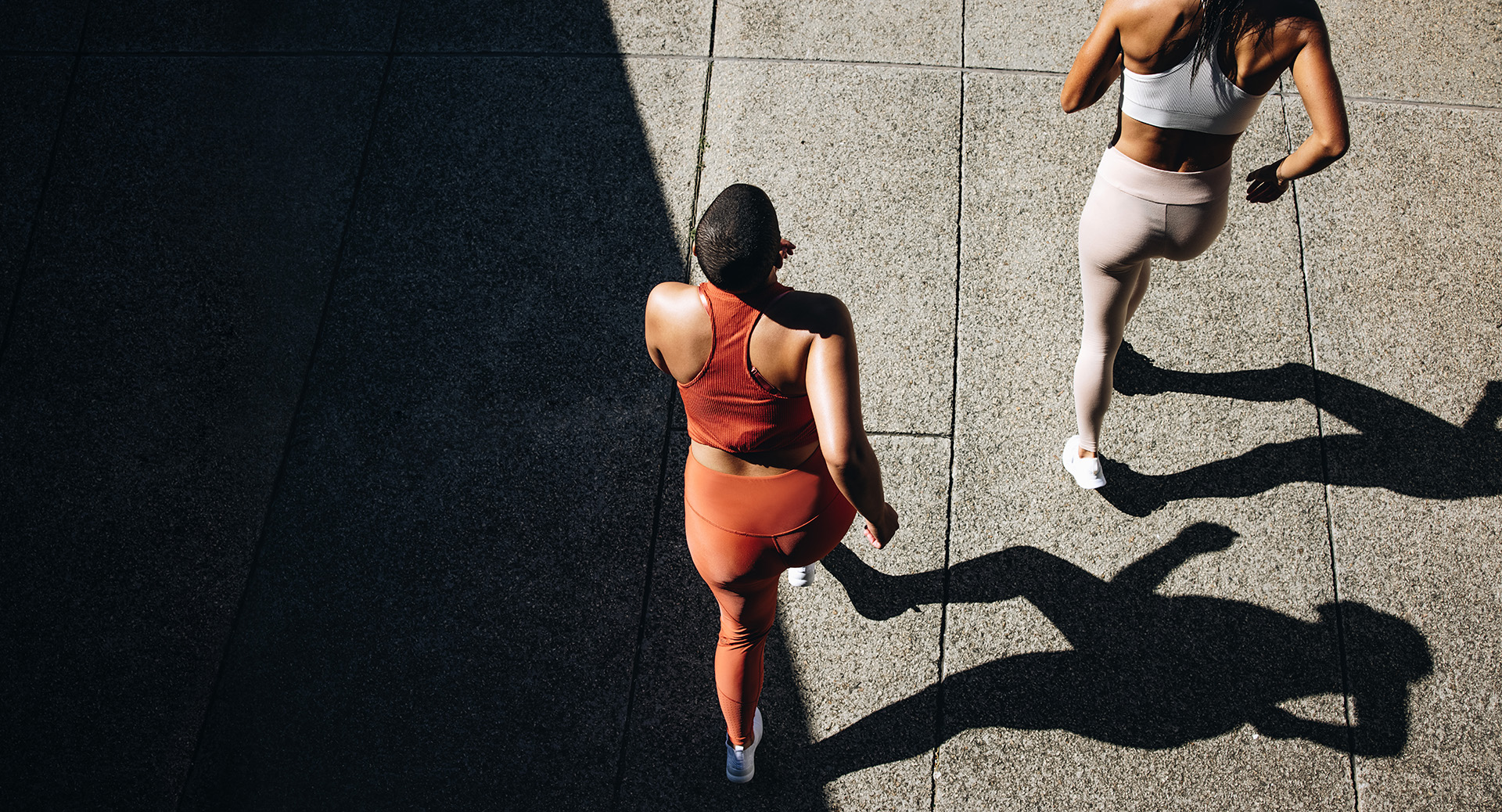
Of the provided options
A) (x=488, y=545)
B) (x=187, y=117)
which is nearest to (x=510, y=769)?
(x=488, y=545)

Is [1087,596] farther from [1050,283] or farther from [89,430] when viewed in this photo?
[89,430]

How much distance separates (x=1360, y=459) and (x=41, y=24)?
6.95 metres

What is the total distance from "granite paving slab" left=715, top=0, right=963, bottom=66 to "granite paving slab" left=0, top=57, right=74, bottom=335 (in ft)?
11.6

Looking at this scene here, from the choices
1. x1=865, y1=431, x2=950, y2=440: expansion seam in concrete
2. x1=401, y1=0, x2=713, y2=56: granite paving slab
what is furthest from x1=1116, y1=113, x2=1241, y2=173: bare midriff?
x1=401, y1=0, x2=713, y2=56: granite paving slab

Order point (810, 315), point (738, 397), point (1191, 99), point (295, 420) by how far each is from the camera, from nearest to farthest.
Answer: point (810, 315), point (738, 397), point (1191, 99), point (295, 420)

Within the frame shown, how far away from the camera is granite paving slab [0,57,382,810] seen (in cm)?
323

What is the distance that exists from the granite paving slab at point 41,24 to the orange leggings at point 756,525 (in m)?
4.59

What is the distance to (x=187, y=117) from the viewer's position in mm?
4125

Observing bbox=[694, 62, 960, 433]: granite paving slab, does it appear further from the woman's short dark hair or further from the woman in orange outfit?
the woman's short dark hair

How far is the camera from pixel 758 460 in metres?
2.29

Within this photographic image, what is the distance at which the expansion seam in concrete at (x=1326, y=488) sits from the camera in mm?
2924

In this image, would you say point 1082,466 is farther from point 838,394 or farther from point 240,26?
point 240,26

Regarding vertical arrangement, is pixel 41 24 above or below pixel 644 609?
above

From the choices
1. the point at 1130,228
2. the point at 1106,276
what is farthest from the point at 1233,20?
the point at 1106,276
